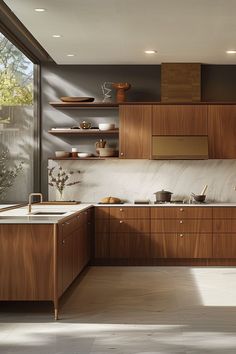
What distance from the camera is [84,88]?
7.96 meters

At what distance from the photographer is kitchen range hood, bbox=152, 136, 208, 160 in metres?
7.52

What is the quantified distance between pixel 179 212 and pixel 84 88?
85.4 inches

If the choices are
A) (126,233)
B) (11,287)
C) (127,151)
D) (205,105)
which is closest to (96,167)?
(127,151)

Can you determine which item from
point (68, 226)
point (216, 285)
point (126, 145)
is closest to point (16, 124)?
point (126, 145)

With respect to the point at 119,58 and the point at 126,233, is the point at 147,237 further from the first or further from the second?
the point at 119,58

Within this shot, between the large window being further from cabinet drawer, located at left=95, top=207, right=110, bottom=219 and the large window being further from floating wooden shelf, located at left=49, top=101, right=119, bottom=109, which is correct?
cabinet drawer, located at left=95, top=207, right=110, bottom=219

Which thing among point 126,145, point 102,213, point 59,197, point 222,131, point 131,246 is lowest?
point 131,246

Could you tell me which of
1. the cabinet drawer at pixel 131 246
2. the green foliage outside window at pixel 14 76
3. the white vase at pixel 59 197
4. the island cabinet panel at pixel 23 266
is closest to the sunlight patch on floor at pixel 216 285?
the cabinet drawer at pixel 131 246

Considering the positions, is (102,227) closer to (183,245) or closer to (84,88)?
(183,245)

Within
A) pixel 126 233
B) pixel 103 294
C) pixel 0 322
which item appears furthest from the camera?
pixel 126 233

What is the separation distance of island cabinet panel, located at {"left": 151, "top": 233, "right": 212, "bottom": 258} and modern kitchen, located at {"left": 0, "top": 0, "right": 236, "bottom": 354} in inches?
0.5

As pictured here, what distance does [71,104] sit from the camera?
762cm

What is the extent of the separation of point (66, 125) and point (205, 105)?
1911 millimetres

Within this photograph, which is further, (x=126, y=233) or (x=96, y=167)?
(x=96, y=167)
